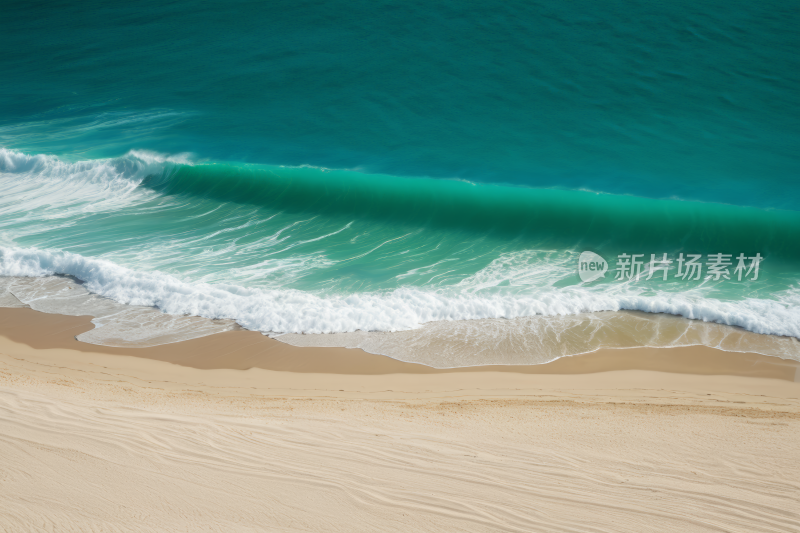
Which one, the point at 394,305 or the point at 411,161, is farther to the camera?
the point at 411,161

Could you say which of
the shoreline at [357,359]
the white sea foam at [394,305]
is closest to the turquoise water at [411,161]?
the white sea foam at [394,305]

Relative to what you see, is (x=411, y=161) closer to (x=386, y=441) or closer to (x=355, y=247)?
(x=355, y=247)

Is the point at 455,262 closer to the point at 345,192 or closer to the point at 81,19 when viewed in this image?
the point at 345,192

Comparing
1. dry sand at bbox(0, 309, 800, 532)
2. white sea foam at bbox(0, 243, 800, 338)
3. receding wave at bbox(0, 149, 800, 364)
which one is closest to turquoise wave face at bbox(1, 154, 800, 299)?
receding wave at bbox(0, 149, 800, 364)

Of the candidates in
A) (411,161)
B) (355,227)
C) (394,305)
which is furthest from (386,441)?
(411,161)

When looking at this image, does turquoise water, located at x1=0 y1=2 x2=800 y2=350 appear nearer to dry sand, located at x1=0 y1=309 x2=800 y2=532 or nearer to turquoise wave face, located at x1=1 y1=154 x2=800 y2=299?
turquoise wave face, located at x1=1 y1=154 x2=800 y2=299
